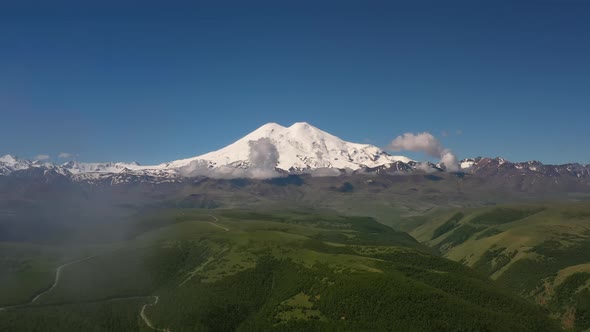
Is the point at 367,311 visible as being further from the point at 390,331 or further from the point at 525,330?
the point at 525,330

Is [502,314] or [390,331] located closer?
[390,331]

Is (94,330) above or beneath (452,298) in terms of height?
beneath

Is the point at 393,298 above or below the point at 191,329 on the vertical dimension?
above

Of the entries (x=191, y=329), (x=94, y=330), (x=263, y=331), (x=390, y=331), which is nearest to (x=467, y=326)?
(x=390, y=331)

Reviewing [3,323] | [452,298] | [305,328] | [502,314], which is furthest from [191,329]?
[502,314]

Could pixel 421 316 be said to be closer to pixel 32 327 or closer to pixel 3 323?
pixel 32 327

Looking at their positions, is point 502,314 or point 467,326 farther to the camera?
point 502,314

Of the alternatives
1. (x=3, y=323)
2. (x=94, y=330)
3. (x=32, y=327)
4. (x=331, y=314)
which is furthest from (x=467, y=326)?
(x=3, y=323)

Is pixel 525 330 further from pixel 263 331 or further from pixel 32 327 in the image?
pixel 32 327
